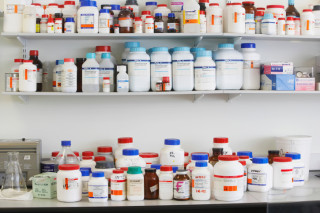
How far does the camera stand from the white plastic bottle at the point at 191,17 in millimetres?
3035

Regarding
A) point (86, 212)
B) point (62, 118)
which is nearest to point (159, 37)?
point (62, 118)

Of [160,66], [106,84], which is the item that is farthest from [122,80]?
[160,66]

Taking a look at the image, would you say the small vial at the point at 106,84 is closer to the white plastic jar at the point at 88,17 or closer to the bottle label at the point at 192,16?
the white plastic jar at the point at 88,17

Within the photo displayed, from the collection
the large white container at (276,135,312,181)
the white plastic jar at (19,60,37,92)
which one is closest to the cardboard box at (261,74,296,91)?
the large white container at (276,135,312,181)

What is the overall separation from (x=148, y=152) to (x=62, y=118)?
61 cm

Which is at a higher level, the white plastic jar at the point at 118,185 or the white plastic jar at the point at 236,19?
the white plastic jar at the point at 236,19

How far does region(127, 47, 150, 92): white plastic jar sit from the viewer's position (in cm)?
304

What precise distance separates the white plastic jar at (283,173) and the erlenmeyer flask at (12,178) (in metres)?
1.43

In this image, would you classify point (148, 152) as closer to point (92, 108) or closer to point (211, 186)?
point (92, 108)

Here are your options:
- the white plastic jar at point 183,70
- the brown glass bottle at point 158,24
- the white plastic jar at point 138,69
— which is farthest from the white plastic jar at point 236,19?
the white plastic jar at point 138,69

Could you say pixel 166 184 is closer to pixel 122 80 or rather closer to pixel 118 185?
A: pixel 118 185

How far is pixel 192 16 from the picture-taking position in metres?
3.04

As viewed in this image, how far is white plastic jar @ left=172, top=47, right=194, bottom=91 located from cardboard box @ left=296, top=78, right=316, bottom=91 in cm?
70

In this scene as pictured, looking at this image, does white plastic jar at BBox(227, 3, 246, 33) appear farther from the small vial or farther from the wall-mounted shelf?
the small vial
